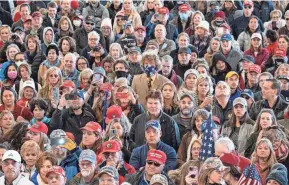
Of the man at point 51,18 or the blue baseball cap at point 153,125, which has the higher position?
the blue baseball cap at point 153,125

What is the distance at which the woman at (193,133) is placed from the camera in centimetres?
1873

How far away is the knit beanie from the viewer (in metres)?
16.7

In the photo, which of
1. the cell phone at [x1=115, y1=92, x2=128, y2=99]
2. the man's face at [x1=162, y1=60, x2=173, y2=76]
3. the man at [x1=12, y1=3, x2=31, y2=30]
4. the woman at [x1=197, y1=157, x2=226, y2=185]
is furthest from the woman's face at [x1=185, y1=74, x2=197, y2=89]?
the man at [x1=12, y1=3, x2=31, y2=30]

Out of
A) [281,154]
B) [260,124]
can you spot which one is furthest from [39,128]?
[281,154]

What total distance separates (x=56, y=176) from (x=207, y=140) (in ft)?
7.95

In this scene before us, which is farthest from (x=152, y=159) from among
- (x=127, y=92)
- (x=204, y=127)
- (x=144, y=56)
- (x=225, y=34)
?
(x=225, y=34)

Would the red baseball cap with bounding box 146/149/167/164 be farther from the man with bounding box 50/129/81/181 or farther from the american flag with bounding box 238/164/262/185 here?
the american flag with bounding box 238/164/262/185

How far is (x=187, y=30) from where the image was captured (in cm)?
2530

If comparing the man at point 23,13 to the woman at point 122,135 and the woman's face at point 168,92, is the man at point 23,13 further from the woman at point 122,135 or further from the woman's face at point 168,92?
the woman at point 122,135

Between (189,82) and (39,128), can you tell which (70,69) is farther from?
(39,128)

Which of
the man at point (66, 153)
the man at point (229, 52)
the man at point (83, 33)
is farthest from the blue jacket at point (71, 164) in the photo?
the man at point (83, 33)

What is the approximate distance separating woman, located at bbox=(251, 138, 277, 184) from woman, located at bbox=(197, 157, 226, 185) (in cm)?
105

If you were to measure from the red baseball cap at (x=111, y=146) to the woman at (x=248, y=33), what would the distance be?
23.8 ft

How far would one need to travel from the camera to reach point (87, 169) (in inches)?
680
